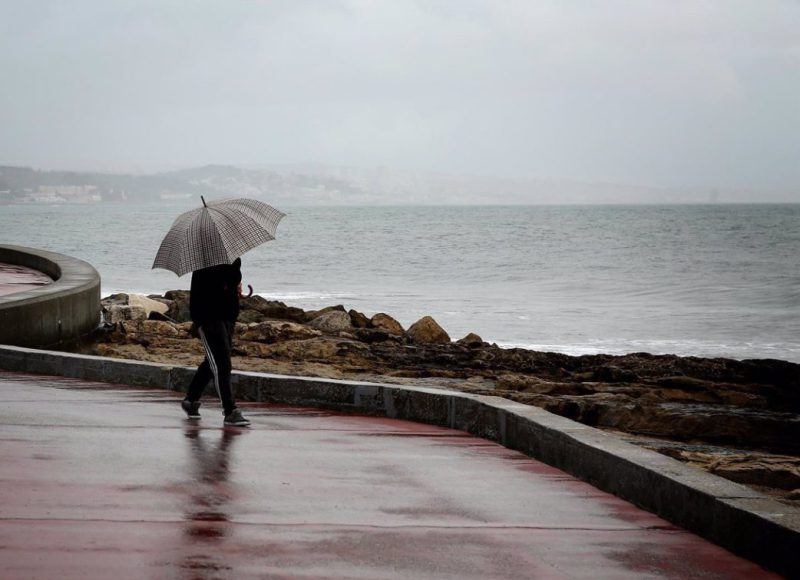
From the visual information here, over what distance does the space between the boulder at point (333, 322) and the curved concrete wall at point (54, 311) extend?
4922mm

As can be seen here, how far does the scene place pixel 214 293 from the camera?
29.5ft

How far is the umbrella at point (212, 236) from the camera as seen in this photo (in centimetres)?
881

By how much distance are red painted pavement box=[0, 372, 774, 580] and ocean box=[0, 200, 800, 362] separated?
20674 mm

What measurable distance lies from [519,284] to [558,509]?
4878 cm

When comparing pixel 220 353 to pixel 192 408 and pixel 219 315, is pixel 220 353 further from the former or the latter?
pixel 192 408

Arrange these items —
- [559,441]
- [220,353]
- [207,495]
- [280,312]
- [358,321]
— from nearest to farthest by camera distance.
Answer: [207,495] < [559,441] < [220,353] < [358,321] < [280,312]

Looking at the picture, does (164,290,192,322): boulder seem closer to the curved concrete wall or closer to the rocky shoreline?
the rocky shoreline

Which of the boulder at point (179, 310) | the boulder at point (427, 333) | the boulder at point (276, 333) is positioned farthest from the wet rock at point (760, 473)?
the boulder at point (179, 310)

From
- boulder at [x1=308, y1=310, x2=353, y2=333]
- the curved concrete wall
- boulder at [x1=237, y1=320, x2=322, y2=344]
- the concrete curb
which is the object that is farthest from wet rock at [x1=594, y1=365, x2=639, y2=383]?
the concrete curb

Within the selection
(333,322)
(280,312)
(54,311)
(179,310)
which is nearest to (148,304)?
(179,310)

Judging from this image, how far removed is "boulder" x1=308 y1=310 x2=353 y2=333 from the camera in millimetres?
23531

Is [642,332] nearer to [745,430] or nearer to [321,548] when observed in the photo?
[745,430]

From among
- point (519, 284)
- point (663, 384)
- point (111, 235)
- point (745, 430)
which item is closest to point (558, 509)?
point (745, 430)

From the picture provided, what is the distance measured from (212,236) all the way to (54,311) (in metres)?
7.17
